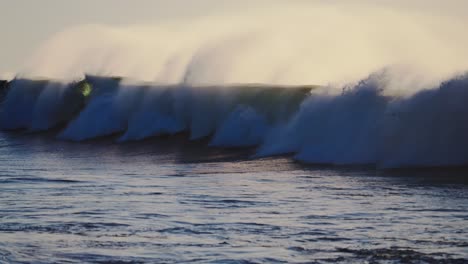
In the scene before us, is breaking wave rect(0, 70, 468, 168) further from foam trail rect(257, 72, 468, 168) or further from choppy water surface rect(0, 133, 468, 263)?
choppy water surface rect(0, 133, 468, 263)

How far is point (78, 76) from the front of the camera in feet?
135

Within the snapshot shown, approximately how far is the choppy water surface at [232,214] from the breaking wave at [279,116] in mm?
1233

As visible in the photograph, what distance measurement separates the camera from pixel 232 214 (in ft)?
43.2

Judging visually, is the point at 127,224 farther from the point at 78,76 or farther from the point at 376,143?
the point at 78,76

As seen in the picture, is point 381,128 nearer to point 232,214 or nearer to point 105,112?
point 232,214

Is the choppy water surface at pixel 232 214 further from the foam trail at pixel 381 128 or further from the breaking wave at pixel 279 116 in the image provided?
the breaking wave at pixel 279 116

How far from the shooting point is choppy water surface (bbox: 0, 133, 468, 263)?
1045cm

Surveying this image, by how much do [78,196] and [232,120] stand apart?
12.6 meters

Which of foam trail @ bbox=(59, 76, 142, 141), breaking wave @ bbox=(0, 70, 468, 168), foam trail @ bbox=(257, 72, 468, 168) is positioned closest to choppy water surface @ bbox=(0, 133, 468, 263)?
foam trail @ bbox=(257, 72, 468, 168)

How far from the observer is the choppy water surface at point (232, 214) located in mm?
10453

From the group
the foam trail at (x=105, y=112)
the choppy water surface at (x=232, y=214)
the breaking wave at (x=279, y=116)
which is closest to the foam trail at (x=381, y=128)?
the breaking wave at (x=279, y=116)

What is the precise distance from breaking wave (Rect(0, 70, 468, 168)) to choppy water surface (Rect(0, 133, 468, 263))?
1.23 metres

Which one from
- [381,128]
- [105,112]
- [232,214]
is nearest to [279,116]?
[381,128]

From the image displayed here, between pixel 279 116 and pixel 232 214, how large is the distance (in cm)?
1400
